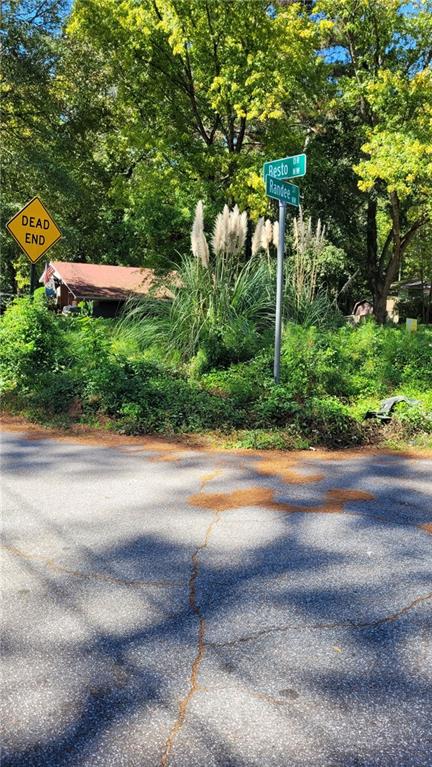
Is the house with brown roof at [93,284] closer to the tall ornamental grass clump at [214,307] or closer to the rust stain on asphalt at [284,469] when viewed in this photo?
the tall ornamental grass clump at [214,307]

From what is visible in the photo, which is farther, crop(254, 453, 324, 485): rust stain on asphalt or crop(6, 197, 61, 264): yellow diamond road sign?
crop(6, 197, 61, 264): yellow diamond road sign

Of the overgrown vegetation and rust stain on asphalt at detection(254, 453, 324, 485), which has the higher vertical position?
the overgrown vegetation

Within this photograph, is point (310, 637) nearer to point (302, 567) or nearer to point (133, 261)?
point (302, 567)

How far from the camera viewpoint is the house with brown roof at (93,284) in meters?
26.6

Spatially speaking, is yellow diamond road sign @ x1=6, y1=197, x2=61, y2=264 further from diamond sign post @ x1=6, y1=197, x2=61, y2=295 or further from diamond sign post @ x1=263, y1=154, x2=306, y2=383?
diamond sign post @ x1=263, y1=154, x2=306, y2=383

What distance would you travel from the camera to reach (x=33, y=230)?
1174 centimetres

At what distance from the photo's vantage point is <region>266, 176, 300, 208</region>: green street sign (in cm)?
738

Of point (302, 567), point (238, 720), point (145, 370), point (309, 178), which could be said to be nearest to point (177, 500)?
point (302, 567)

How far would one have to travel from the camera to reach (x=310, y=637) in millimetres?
2785

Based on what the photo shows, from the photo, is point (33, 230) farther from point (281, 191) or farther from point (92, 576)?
point (92, 576)

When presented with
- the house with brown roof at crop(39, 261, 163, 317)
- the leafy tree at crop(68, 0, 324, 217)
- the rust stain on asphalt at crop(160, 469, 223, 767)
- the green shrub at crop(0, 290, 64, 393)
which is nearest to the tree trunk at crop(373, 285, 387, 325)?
the leafy tree at crop(68, 0, 324, 217)

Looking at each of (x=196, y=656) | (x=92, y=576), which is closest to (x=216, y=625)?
(x=196, y=656)

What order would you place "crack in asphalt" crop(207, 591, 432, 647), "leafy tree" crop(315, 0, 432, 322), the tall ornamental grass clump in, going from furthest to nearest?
"leafy tree" crop(315, 0, 432, 322)
the tall ornamental grass clump
"crack in asphalt" crop(207, 591, 432, 647)

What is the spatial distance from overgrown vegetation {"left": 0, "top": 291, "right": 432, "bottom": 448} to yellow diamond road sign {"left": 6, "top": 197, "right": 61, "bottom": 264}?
5.62ft
